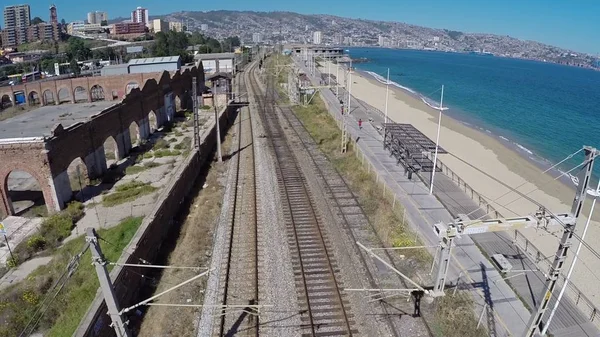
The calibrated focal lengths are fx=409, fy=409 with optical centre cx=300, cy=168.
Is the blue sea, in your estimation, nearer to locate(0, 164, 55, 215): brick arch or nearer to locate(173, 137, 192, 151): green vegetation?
locate(173, 137, 192, 151): green vegetation

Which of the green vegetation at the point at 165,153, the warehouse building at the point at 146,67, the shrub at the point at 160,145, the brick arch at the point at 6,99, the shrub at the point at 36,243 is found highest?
the warehouse building at the point at 146,67

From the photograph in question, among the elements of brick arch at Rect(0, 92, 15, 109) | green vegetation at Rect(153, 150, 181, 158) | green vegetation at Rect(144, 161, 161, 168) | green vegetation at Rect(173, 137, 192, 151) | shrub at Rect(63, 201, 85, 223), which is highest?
brick arch at Rect(0, 92, 15, 109)

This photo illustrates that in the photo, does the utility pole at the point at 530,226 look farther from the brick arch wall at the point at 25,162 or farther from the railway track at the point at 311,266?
the brick arch wall at the point at 25,162

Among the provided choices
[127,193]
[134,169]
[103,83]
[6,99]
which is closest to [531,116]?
[134,169]

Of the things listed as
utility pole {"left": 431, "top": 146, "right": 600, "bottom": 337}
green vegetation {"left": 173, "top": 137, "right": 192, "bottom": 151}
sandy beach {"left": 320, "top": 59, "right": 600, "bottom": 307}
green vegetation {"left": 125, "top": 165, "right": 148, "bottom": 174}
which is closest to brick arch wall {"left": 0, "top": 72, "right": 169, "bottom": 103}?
green vegetation {"left": 173, "top": 137, "right": 192, "bottom": 151}

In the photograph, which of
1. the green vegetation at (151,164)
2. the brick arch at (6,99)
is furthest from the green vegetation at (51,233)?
the brick arch at (6,99)

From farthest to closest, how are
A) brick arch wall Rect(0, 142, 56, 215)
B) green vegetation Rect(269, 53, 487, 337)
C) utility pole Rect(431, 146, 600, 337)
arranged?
brick arch wall Rect(0, 142, 56, 215) < green vegetation Rect(269, 53, 487, 337) < utility pole Rect(431, 146, 600, 337)
